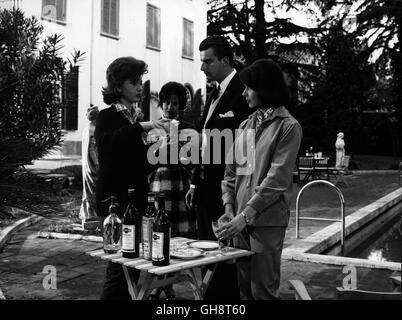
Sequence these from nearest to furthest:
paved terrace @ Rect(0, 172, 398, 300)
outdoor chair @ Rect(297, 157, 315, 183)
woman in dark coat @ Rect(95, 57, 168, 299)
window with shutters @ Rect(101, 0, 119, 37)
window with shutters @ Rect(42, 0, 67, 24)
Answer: woman in dark coat @ Rect(95, 57, 168, 299)
paved terrace @ Rect(0, 172, 398, 300)
window with shutters @ Rect(42, 0, 67, 24)
outdoor chair @ Rect(297, 157, 315, 183)
window with shutters @ Rect(101, 0, 119, 37)

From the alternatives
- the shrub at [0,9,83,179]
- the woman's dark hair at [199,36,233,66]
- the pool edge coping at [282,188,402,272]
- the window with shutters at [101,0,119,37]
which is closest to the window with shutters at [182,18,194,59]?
the window with shutters at [101,0,119,37]

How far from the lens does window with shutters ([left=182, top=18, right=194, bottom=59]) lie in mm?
22141

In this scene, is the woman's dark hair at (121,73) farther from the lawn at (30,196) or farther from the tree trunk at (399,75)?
the tree trunk at (399,75)

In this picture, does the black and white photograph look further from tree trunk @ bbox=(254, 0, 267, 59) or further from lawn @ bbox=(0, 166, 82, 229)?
tree trunk @ bbox=(254, 0, 267, 59)

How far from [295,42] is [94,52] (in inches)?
396

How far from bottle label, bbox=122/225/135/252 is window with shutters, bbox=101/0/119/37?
A: 15.5 meters

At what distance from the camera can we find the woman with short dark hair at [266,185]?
9.39 ft

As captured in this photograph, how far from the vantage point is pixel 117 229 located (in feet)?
10.1

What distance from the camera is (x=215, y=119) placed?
3496 mm

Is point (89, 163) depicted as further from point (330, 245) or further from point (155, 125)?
point (155, 125)

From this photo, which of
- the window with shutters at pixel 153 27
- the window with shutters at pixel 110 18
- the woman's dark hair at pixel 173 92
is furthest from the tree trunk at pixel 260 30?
the woman's dark hair at pixel 173 92

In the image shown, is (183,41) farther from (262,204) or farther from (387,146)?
(262,204)

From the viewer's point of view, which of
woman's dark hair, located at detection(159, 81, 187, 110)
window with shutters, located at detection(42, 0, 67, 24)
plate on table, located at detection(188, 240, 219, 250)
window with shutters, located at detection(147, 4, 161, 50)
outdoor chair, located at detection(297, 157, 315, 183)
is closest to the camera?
plate on table, located at detection(188, 240, 219, 250)

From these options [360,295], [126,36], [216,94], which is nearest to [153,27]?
[126,36]
